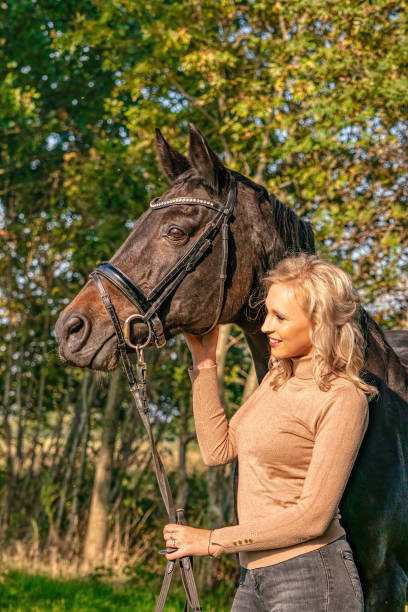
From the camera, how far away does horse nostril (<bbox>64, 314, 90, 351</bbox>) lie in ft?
7.61

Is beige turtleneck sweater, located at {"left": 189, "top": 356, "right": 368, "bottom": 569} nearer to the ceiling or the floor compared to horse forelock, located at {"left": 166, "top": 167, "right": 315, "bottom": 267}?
nearer to the floor

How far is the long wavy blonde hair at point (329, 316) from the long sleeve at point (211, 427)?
Result: 34 centimetres

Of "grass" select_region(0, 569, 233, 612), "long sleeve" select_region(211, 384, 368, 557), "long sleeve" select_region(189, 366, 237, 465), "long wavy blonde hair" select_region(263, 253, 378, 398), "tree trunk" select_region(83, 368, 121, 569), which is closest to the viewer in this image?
"long sleeve" select_region(211, 384, 368, 557)

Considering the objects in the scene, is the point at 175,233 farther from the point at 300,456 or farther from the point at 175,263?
the point at 300,456

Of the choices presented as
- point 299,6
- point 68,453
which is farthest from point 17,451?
point 299,6

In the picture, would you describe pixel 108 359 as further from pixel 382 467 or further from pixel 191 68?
pixel 191 68

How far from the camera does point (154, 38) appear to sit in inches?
Answer: 268

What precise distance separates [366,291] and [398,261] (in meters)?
0.39

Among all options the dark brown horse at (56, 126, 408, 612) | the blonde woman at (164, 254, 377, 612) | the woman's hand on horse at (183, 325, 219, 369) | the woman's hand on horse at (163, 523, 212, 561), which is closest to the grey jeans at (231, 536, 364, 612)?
the blonde woman at (164, 254, 377, 612)

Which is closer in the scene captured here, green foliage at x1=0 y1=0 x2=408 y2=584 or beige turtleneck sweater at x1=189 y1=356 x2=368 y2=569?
beige turtleneck sweater at x1=189 y1=356 x2=368 y2=569

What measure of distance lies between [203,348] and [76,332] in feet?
1.50

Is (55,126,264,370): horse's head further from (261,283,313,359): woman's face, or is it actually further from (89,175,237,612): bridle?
(261,283,313,359): woman's face

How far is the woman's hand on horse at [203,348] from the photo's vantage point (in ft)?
7.96

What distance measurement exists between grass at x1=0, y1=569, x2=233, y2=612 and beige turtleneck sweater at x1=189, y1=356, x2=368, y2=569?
401 cm
